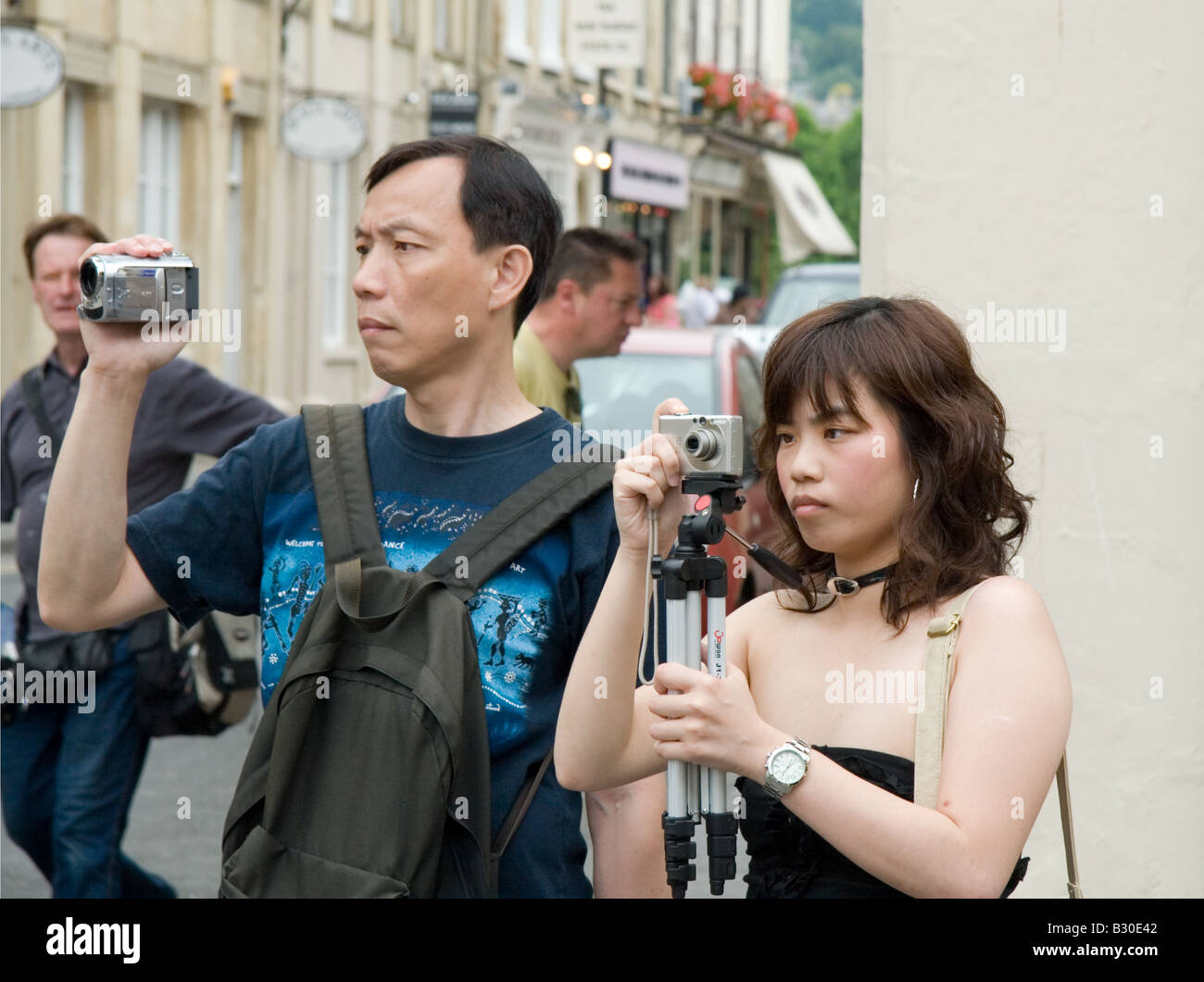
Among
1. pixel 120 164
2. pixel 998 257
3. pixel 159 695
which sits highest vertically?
pixel 120 164

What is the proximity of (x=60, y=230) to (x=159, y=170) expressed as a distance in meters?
15.0

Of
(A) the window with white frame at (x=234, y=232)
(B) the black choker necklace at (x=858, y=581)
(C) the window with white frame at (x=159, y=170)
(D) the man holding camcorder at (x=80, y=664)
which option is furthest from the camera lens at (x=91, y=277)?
(A) the window with white frame at (x=234, y=232)

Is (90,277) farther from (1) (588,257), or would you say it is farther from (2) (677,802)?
(1) (588,257)

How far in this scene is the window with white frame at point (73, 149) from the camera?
18188 millimetres

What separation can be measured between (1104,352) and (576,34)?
2003cm

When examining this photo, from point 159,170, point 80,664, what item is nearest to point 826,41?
point 159,170

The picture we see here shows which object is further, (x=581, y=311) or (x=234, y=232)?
(x=234, y=232)

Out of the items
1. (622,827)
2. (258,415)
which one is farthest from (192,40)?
(622,827)

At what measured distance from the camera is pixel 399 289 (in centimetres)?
286

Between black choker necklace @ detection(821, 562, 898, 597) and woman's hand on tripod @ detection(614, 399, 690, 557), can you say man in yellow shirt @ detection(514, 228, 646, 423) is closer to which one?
black choker necklace @ detection(821, 562, 898, 597)

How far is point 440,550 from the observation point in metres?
2.73

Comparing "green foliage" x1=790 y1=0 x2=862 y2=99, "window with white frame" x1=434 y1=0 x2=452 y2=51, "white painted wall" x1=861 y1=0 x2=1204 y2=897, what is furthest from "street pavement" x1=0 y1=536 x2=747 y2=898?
"green foliage" x1=790 y1=0 x2=862 y2=99

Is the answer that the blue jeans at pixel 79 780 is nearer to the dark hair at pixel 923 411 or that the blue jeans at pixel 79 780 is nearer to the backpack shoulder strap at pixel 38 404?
the backpack shoulder strap at pixel 38 404
